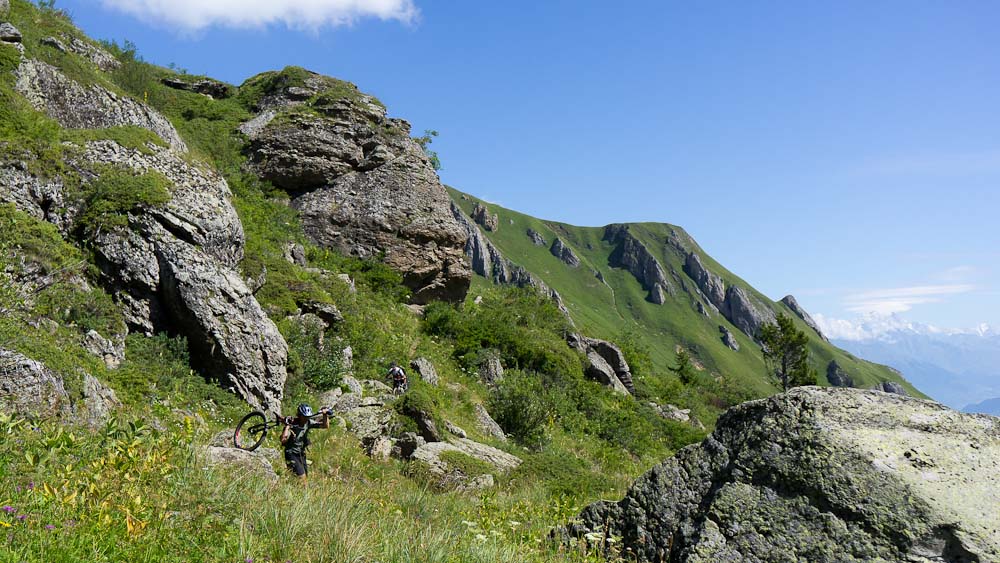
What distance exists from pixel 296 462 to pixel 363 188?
24.3 metres

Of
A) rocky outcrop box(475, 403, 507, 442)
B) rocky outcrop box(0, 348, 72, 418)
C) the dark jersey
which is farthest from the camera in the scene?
rocky outcrop box(475, 403, 507, 442)

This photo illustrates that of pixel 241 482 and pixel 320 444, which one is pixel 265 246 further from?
pixel 241 482

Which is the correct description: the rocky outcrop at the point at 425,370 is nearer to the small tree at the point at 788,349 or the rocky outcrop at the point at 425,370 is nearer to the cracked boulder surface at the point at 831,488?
the cracked boulder surface at the point at 831,488

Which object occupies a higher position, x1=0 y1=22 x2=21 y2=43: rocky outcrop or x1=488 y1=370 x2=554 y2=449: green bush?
x1=0 y1=22 x2=21 y2=43: rocky outcrop

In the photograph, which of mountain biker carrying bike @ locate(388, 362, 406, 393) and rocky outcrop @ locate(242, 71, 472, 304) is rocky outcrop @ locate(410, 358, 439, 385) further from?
rocky outcrop @ locate(242, 71, 472, 304)

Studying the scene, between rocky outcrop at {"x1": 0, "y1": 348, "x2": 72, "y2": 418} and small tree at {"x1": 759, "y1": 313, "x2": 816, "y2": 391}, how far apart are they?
7121 cm

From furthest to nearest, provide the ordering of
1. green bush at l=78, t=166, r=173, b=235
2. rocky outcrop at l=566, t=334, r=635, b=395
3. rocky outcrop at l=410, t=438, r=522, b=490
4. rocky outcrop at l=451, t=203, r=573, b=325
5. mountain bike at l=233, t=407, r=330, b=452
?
rocky outcrop at l=451, t=203, r=573, b=325, rocky outcrop at l=566, t=334, r=635, b=395, green bush at l=78, t=166, r=173, b=235, rocky outcrop at l=410, t=438, r=522, b=490, mountain bike at l=233, t=407, r=330, b=452

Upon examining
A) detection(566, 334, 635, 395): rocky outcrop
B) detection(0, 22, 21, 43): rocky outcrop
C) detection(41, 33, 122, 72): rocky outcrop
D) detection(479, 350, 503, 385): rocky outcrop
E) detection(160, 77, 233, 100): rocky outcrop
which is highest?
detection(160, 77, 233, 100): rocky outcrop

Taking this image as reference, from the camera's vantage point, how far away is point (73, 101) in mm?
18484

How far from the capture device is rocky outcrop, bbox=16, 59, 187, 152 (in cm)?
1762

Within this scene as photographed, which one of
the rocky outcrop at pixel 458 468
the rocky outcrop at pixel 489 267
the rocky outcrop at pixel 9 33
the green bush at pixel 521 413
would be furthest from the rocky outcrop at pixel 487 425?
the rocky outcrop at pixel 489 267

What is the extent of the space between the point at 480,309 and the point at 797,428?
2819 cm

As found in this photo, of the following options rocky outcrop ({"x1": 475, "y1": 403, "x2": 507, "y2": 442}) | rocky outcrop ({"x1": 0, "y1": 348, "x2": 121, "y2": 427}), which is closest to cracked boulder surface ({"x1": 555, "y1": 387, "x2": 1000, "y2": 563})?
rocky outcrop ({"x1": 0, "y1": 348, "x2": 121, "y2": 427})

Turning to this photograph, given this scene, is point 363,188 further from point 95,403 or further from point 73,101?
point 95,403
